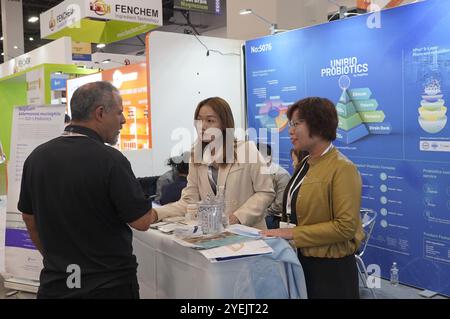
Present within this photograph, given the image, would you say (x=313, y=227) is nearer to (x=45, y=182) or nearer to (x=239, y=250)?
(x=239, y=250)

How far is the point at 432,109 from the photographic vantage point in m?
3.48

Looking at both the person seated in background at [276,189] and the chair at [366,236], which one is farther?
the person seated in background at [276,189]

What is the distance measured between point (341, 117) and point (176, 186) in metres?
1.59

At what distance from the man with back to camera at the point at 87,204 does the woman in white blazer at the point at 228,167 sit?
0.60 meters

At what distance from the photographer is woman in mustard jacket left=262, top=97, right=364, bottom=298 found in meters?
1.87

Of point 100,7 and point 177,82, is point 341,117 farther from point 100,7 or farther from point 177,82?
point 100,7

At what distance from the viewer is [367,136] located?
13.0 feet

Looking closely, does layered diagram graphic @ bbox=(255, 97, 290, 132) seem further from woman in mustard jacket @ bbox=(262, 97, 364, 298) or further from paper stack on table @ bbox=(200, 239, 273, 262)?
paper stack on table @ bbox=(200, 239, 273, 262)

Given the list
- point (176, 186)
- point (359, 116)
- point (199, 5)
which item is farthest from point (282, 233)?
point (199, 5)

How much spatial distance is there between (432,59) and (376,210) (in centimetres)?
131

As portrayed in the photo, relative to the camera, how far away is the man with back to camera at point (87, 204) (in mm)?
1665

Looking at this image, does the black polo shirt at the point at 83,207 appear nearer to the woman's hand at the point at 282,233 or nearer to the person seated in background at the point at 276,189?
the woman's hand at the point at 282,233

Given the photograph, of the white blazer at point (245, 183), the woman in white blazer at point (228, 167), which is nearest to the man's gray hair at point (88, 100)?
the woman in white blazer at point (228, 167)

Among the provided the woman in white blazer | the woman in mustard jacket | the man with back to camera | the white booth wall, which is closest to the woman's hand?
the woman in mustard jacket
